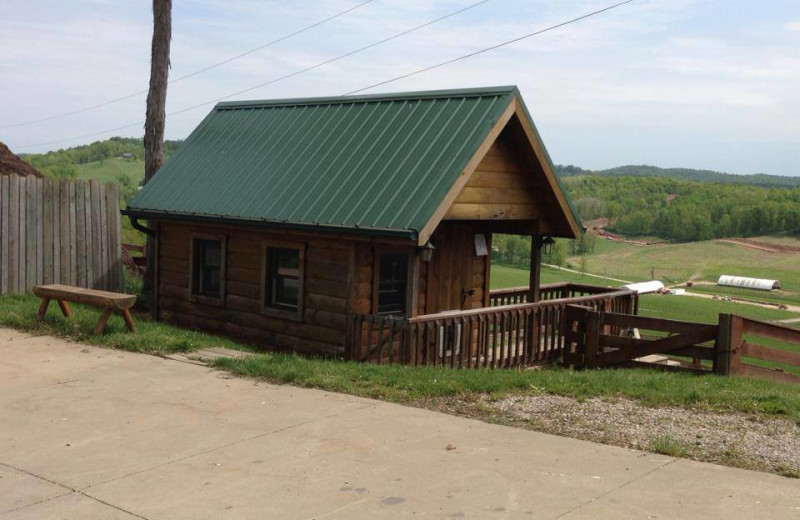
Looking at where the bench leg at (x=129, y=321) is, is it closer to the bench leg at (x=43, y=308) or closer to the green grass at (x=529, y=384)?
the bench leg at (x=43, y=308)

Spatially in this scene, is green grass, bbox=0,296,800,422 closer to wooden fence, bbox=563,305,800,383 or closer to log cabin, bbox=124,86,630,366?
wooden fence, bbox=563,305,800,383

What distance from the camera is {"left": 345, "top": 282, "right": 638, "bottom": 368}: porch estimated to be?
11758 mm

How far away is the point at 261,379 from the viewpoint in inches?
407

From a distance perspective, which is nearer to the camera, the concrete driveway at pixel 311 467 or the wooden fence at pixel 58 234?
the concrete driveway at pixel 311 467

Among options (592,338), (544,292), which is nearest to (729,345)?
(592,338)

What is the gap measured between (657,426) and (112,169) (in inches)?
3399

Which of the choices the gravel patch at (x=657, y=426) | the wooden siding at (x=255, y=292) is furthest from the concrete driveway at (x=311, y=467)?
the wooden siding at (x=255, y=292)

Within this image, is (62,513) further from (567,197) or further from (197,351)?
(567,197)

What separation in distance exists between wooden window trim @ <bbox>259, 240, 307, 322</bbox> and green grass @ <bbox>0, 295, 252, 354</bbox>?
77 centimetres

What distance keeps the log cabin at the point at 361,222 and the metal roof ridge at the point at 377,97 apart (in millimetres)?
29

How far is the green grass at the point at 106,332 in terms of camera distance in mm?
12516

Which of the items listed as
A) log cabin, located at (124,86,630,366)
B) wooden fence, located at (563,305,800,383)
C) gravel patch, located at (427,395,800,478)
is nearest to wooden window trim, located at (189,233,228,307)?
log cabin, located at (124,86,630,366)

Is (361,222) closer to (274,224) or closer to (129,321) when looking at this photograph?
(274,224)

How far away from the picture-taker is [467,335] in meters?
12.8
